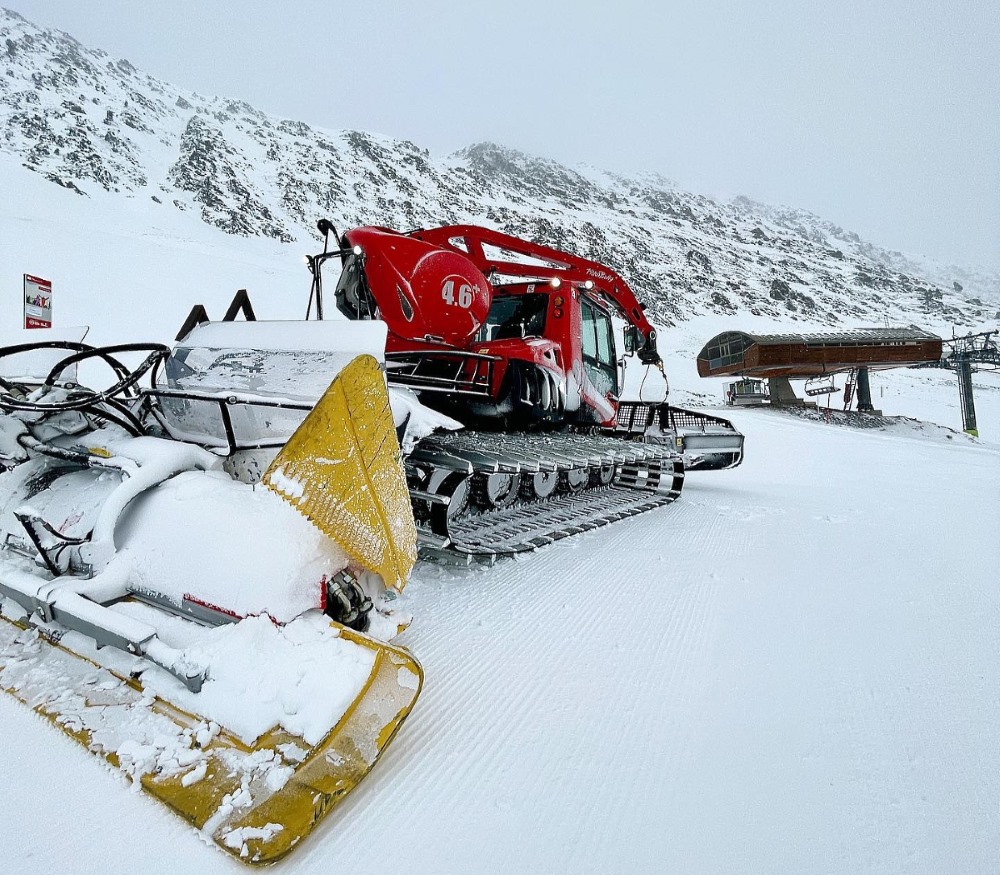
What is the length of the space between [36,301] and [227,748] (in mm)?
6898

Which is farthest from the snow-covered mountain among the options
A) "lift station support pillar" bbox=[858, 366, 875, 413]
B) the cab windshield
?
the cab windshield

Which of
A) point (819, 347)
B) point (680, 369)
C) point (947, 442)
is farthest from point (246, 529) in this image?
point (680, 369)

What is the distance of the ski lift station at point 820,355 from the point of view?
62.0 feet

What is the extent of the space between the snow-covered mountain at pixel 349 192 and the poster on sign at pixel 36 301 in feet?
90.7

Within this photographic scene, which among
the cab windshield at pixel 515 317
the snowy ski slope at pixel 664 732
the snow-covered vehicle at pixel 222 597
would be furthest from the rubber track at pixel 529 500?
the cab windshield at pixel 515 317

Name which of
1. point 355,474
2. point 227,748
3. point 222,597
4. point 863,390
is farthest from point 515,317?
point 863,390

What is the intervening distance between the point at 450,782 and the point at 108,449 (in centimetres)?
194

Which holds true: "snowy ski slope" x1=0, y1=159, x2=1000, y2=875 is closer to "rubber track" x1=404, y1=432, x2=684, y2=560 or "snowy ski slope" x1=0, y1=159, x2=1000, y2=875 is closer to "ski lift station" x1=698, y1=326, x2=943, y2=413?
"rubber track" x1=404, y1=432, x2=684, y2=560

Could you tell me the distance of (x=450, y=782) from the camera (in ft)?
5.19

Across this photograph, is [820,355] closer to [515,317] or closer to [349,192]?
[515,317]

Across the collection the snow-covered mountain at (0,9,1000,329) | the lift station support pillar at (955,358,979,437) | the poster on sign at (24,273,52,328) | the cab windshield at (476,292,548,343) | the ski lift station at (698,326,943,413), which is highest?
the snow-covered mountain at (0,9,1000,329)

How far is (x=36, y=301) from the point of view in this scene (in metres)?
6.25

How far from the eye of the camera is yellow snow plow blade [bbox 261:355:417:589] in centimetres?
184

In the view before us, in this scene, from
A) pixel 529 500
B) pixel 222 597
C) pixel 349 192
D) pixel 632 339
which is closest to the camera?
pixel 222 597
